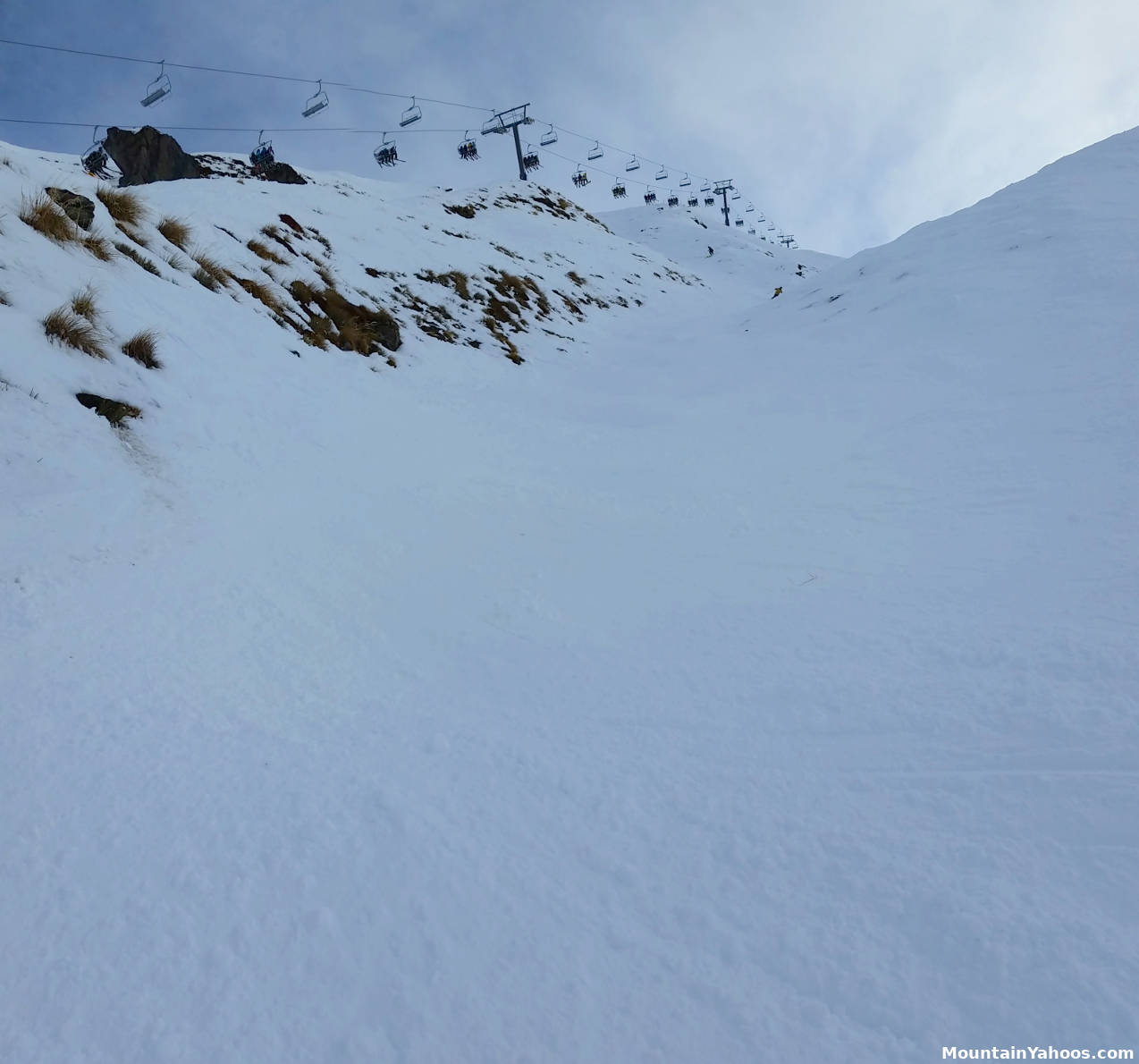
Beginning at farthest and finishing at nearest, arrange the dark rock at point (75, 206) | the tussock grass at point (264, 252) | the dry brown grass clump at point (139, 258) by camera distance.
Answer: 1. the tussock grass at point (264, 252)
2. the dry brown grass clump at point (139, 258)
3. the dark rock at point (75, 206)

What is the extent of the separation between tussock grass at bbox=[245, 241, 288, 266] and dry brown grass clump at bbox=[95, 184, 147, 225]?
234 cm

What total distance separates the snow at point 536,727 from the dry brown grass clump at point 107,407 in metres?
0.09

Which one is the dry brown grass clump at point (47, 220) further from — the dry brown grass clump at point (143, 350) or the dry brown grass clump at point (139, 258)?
the dry brown grass clump at point (143, 350)

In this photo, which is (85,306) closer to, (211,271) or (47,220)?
(47,220)

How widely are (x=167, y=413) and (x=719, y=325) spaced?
1384cm

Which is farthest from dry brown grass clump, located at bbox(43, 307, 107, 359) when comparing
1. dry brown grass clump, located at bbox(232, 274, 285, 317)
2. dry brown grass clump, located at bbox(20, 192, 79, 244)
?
dry brown grass clump, located at bbox(232, 274, 285, 317)

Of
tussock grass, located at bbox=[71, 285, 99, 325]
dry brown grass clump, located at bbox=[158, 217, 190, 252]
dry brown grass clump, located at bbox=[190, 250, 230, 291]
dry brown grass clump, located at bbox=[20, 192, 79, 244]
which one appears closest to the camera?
tussock grass, located at bbox=[71, 285, 99, 325]

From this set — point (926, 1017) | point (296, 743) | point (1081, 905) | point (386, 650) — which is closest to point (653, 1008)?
point (926, 1017)

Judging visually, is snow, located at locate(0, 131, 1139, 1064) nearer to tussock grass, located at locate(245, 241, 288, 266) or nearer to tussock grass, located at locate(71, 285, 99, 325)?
tussock grass, located at locate(71, 285, 99, 325)

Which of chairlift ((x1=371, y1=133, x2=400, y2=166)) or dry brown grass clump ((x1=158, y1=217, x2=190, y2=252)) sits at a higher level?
chairlift ((x1=371, y1=133, x2=400, y2=166))

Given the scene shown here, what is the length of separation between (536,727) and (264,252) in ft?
31.1

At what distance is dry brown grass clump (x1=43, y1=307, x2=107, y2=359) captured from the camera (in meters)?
3.98

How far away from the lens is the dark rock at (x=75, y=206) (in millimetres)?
5672

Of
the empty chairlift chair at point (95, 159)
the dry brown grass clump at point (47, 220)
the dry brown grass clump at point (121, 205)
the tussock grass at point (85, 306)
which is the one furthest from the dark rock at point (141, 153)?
the tussock grass at point (85, 306)
